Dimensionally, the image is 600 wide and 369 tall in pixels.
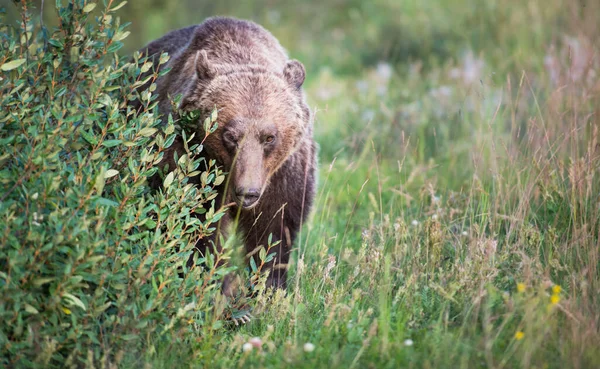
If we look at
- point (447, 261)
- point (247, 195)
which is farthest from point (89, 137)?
point (447, 261)

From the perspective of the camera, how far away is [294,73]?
4.95 m

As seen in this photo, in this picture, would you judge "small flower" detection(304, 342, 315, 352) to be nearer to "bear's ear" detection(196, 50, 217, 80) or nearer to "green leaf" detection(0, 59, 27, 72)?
"green leaf" detection(0, 59, 27, 72)

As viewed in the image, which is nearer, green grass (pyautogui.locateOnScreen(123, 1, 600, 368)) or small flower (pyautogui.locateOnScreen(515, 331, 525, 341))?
small flower (pyautogui.locateOnScreen(515, 331, 525, 341))

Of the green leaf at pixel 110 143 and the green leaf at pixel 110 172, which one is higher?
the green leaf at pixel 110 143

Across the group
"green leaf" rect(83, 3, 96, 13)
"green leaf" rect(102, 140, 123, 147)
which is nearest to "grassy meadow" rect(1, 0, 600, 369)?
"green leaf" rect(102, 140, 123, 147)

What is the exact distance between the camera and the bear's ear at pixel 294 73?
4941mm

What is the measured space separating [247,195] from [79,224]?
125 centimetres

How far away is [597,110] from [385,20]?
22.5 feet

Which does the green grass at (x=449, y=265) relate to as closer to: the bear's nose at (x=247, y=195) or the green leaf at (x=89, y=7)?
the bear's nose at (x=247, y=195)

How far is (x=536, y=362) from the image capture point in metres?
3.38

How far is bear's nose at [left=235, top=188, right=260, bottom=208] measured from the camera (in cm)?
429

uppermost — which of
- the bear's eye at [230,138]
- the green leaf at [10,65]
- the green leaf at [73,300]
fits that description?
the green leaf at [10,65]

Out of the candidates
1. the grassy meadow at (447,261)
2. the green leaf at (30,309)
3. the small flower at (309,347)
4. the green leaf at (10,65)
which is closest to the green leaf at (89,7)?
the green leaf at (10,65)

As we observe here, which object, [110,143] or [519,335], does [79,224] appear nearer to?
[110,143]
